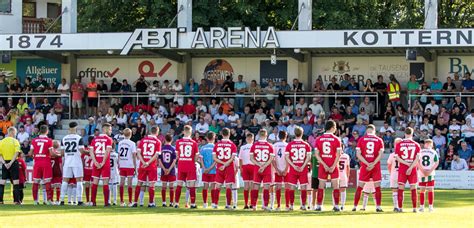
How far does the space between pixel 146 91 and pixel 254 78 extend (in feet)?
13.9

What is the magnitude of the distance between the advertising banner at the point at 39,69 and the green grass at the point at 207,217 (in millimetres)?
19967

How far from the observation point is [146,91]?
42.9 m

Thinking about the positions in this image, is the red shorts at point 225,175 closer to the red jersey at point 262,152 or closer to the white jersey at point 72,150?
the red jersey at point 262,152

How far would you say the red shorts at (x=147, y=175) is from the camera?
2588 centimetres

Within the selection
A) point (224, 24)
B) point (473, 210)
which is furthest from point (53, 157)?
point (224, 24)

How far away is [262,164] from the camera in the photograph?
81.9 ft

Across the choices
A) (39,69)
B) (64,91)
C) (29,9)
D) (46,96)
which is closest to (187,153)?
(64,91)

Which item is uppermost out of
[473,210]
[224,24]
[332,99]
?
[224,24]

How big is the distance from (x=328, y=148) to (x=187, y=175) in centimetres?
350

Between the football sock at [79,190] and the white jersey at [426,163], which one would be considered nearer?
the white jersey at [426,163]

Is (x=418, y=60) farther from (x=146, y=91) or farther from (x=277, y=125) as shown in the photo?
(x=146, y=91)

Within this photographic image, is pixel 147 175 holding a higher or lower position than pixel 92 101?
lower

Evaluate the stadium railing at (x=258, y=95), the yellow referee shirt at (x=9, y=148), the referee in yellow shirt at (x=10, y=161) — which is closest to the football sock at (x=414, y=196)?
the referee in yellow shirt at (x=10, y=161)

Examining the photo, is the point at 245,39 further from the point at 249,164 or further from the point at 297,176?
the point at 297,176
